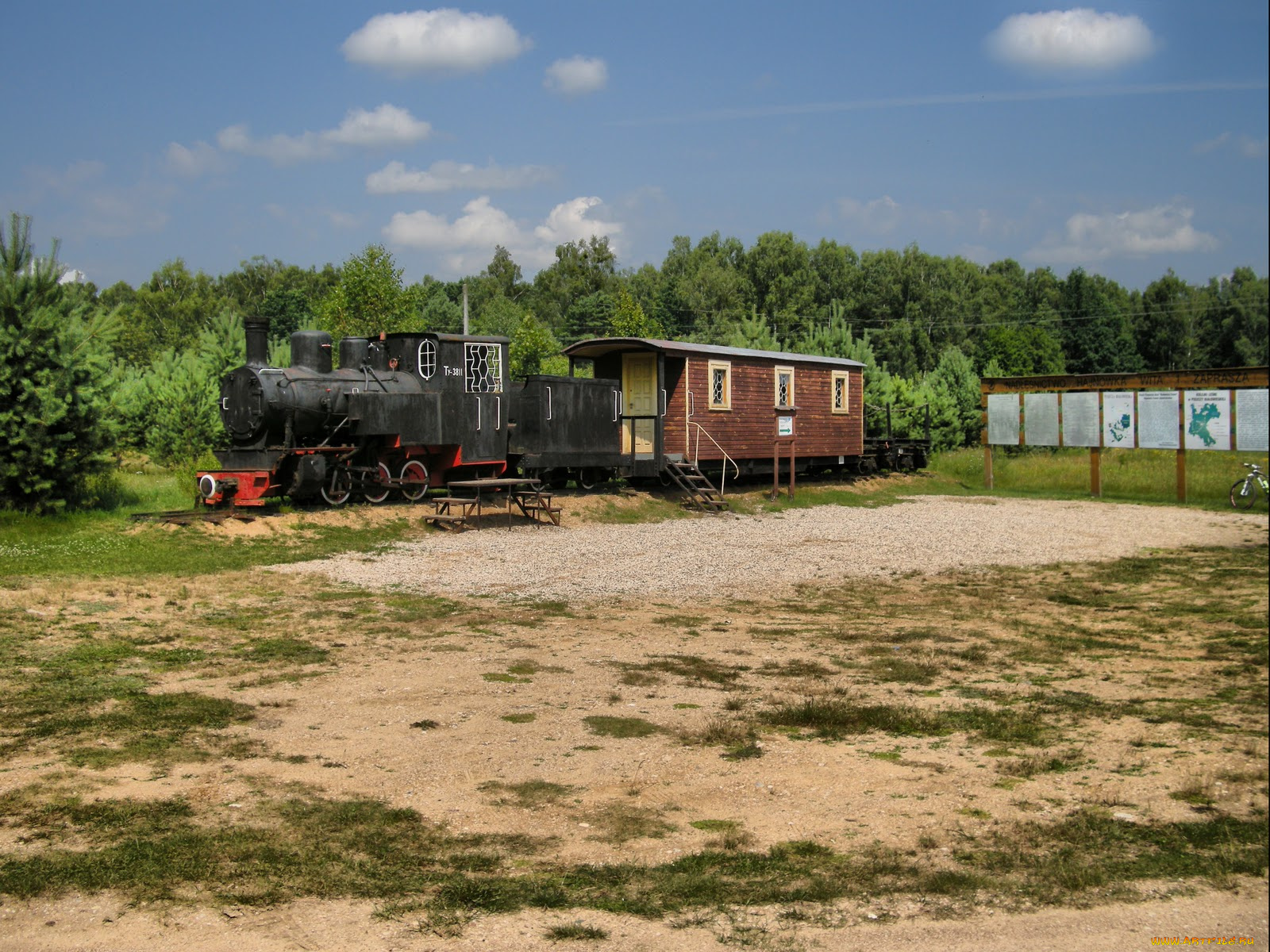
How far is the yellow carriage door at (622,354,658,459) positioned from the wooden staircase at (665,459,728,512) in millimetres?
712

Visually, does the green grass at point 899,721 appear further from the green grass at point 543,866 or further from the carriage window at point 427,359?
the carriage window at point 427,359

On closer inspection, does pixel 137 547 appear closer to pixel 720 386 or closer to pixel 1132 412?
pixel 720 386

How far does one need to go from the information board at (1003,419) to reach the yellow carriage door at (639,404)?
10260 millimetres

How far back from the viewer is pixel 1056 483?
29047mm

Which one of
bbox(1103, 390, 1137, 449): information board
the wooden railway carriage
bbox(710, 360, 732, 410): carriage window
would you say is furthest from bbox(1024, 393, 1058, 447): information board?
bbox(710, 360, 732, 410): carriage window

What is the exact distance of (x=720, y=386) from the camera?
25.8 metres

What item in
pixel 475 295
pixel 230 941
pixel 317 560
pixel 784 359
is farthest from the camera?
pixel 475 295

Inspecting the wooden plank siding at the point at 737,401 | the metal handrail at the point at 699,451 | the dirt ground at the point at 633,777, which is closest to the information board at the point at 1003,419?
the wooden plank siding at the point at 737,401

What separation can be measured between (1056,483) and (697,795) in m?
25.4

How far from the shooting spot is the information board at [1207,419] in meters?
23.7

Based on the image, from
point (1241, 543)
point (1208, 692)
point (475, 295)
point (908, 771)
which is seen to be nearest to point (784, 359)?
point (1241, 543)

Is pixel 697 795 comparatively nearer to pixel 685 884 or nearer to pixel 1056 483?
pixel 685 884

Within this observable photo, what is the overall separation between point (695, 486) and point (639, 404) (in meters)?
2.46

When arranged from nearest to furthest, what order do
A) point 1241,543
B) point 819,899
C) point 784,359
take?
1. point 819,899
2. point 1241,543
3. point 784,359
